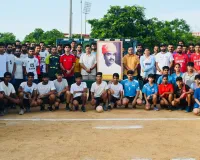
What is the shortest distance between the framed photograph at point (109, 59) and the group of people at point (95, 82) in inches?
4.2

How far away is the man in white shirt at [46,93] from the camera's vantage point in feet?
30.1

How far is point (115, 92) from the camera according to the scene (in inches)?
381

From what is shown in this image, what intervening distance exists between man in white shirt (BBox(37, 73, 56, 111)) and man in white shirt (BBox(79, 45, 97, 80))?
4.67 feet

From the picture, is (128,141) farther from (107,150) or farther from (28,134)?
(28,134)

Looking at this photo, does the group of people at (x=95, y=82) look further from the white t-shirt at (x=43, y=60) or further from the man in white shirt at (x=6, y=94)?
the white t-shirt at (x=43, y=60)

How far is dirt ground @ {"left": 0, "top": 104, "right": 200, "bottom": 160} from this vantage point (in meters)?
5.34

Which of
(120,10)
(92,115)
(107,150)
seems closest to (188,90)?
(92,115)

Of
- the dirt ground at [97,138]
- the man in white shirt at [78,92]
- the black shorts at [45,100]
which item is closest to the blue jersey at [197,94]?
the dirt ground at [97,138]

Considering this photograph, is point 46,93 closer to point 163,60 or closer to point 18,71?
point 18,71

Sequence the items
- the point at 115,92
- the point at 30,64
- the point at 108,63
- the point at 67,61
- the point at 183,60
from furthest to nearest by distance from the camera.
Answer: the point at 108,63
the point at 67,61
the point at 183,60
the point at 30,64
the point at 115,92

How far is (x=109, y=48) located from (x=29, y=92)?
9.56 ft

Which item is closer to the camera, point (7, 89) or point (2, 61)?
point (7, 89)

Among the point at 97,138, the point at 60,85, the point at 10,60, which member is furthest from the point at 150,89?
the point at 10,60

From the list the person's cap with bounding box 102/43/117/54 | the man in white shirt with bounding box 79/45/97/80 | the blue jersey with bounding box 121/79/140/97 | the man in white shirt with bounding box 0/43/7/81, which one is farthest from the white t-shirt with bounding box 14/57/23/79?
the blue jersey with bounding box 121/79/140/97
